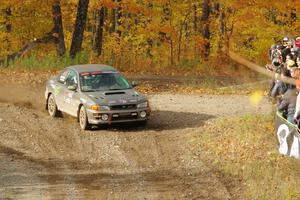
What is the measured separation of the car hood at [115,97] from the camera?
16266 mm

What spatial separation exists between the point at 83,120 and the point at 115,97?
110cm

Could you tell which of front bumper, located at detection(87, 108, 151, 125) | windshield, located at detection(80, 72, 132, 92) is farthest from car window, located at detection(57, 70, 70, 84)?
front bumper, located at detection(87, 108, 151, 125)

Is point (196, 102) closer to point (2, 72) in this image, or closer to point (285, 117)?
point (285, 117)

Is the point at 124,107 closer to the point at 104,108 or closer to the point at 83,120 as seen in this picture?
the point at 104,108

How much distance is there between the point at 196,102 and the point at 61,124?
5517 millimetres

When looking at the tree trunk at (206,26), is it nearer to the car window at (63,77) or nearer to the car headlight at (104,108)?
the car window at (63,77)

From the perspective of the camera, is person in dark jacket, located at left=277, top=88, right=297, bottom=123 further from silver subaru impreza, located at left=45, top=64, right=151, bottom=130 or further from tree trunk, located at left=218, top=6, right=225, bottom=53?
tree trunk, located at left=218, top=6, right=225, bottom=53

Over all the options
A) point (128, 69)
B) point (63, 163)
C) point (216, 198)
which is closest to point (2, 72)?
point (128, 69)

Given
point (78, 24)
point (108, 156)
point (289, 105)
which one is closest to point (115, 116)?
point (108, 156)

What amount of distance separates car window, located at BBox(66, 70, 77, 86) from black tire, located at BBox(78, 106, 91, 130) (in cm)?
119

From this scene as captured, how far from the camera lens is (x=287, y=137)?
12078mm

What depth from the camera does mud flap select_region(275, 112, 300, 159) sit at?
11.6 metres

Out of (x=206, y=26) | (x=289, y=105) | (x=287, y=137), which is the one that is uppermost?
(x=289, y=105)

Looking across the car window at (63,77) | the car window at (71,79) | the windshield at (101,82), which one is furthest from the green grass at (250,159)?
the car window at (63,77)
